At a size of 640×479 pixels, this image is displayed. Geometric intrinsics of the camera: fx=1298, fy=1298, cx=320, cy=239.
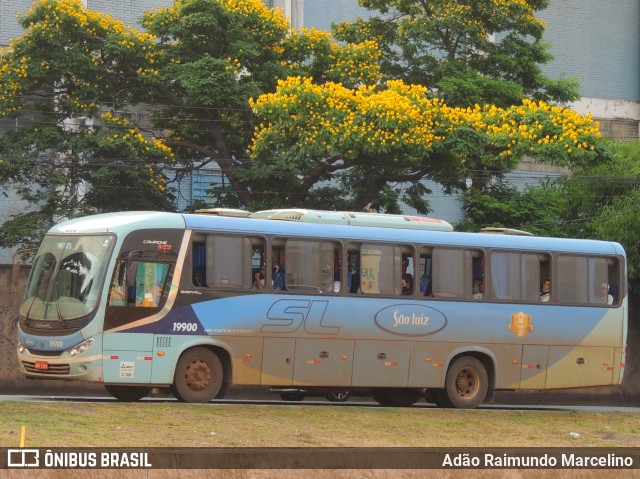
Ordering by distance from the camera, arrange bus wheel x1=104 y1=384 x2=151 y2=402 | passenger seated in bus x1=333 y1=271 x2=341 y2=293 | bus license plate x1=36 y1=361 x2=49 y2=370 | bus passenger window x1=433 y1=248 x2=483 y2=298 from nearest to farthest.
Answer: bus license plate x1=36 y1=361 x2=49 y2=370, bus wheel x1=104 y1=384 x2=151 y2=402, passenger seated in bus x1=333 y1=271 x2=341 y2=293, bus passenger window x1=433 y1=248 x2=483 y2=298

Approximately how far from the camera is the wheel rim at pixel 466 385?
74.6 feet

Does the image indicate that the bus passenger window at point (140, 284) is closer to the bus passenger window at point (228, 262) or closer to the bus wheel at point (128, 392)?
the bus passenger window at point (228, 262)

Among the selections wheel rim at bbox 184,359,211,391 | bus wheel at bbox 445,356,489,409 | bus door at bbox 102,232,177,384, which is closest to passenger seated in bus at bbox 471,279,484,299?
bus wheel at bbox 445,356,489,409

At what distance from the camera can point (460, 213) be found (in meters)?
39.5

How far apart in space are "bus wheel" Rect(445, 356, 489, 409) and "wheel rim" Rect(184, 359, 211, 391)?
4720mm

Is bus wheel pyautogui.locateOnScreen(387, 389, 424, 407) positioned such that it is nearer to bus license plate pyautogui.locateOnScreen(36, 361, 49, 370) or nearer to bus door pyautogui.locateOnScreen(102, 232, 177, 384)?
bus door pyautogui.locateOnScreen(102, 232, 177, 384)

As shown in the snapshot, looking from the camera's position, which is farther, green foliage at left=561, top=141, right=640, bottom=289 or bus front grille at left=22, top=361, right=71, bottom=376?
green foliage at left=561, top=141, right=640, bottom=289

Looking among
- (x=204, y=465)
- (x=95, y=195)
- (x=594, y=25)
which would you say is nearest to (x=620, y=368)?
(x=95, y=195)

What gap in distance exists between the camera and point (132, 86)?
28.7 m

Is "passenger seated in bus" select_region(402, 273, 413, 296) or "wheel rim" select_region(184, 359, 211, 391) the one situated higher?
"passenger seated in bus" select_region(402, 273, 413, 296)

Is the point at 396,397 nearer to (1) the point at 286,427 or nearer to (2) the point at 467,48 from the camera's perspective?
(1) the point at 286,427

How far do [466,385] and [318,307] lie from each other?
3418 mm

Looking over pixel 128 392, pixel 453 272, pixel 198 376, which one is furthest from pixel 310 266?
pixel 128 392

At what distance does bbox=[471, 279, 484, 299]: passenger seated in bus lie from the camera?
22.6 meters
